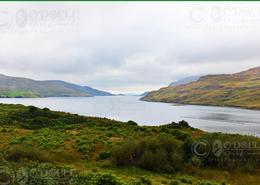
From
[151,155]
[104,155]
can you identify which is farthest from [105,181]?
[104,155]

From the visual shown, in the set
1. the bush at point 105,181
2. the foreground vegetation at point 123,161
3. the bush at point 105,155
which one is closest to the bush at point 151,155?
the foreground vegetation at point 123,161

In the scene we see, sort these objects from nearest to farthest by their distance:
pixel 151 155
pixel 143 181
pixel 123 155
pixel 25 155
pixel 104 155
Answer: pixel 143 181 < pixel 25 155 < pixel 151 155 < pixel 123 155 < pixel 104 155

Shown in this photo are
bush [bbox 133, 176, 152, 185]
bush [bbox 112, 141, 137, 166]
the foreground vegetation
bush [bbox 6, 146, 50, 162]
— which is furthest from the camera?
bush [bbox 112, 141, 137, 166]

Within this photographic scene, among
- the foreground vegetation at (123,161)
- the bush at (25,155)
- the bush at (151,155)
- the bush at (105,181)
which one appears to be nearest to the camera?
the bush at (105,181)

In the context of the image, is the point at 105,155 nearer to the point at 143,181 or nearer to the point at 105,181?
the point at 143,181

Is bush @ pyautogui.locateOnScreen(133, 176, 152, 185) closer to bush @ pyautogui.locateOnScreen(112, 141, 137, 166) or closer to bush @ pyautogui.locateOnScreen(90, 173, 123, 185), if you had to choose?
bush @ pyautogui.locateOnScreen(90, 173, 123, 185)

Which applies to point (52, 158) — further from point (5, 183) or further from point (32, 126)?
point (32, 126)

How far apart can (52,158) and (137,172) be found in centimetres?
720

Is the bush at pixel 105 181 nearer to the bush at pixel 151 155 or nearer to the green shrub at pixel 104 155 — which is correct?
the bush at pixel 151 155

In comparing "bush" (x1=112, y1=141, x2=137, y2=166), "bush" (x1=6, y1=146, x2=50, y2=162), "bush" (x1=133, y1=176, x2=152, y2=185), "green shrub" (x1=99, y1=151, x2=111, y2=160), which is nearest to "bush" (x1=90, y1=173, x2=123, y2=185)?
"bush" (x1=133, y1=176, x2=152, y2=185)

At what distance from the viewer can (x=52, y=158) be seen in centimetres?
2453

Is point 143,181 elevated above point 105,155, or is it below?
below

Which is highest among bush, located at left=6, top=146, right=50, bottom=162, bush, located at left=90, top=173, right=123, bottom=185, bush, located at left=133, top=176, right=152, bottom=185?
bush, located at left=6, top=146, right=50, bottom=162

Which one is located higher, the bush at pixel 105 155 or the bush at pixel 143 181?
the bush at pixel 105 155
